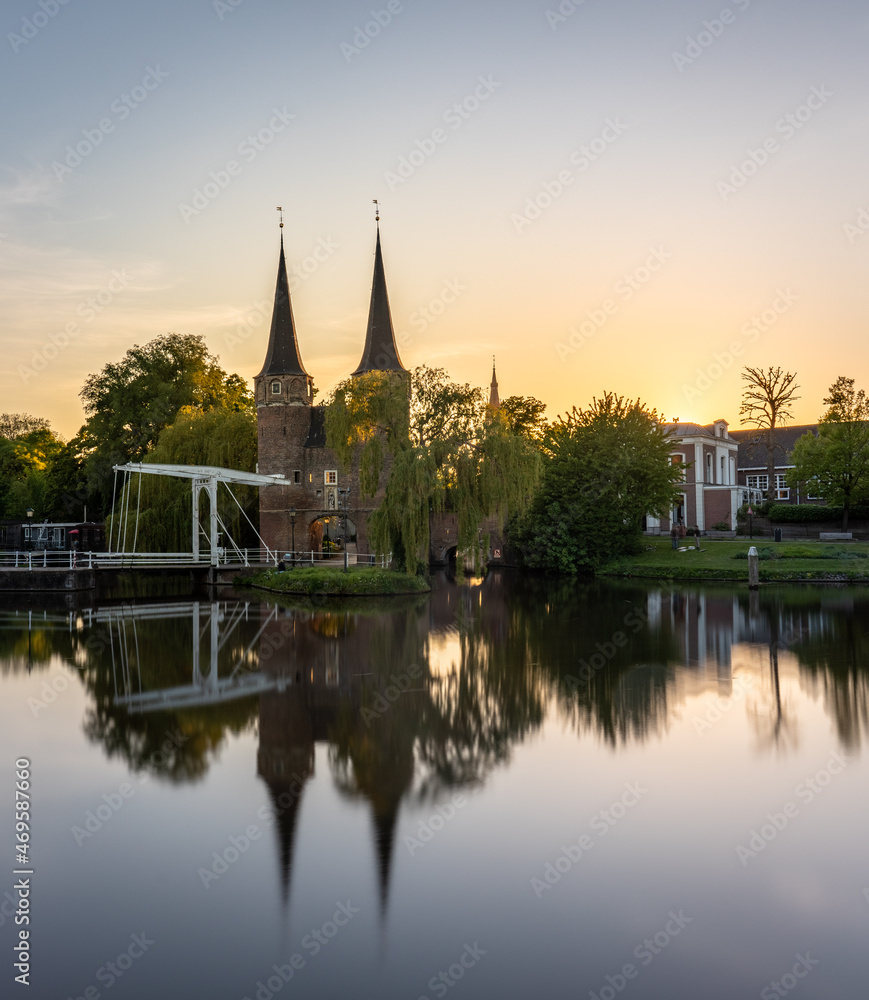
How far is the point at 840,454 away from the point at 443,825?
1677 inches

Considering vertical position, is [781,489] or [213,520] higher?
[781,489]

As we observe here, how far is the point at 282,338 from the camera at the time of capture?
136ft

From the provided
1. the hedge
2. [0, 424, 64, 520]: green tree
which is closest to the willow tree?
the hedge

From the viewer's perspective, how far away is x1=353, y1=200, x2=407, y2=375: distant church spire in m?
40.6

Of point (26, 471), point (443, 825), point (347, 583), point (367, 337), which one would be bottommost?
point (443, 825)

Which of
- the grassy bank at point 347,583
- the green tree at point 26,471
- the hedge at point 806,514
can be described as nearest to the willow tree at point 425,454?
the grassy bank at point 347,583

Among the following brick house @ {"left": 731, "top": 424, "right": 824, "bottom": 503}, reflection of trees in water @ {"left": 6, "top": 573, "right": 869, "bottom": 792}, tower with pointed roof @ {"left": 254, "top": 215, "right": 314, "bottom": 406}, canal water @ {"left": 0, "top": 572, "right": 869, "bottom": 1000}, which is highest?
tower with pointed roof @ {"left": 254, "top": 215, "right": 314, "bottom": 406}

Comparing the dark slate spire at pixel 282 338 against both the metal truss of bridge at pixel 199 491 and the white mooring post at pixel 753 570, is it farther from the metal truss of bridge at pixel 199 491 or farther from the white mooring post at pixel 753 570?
the white mooring post at pixel 753 570

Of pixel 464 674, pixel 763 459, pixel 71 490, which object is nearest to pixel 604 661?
pixel 464 674

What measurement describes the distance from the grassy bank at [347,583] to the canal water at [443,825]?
11839 mm

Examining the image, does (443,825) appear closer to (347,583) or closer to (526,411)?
(347,583)

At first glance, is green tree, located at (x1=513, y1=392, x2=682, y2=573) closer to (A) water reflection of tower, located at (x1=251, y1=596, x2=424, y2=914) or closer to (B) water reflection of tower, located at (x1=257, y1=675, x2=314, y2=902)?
(A) water reflection of tower, located at (x1=251, y1=596, x2=424, y2=914)

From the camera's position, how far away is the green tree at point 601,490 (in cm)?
4191

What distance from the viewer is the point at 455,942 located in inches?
258
